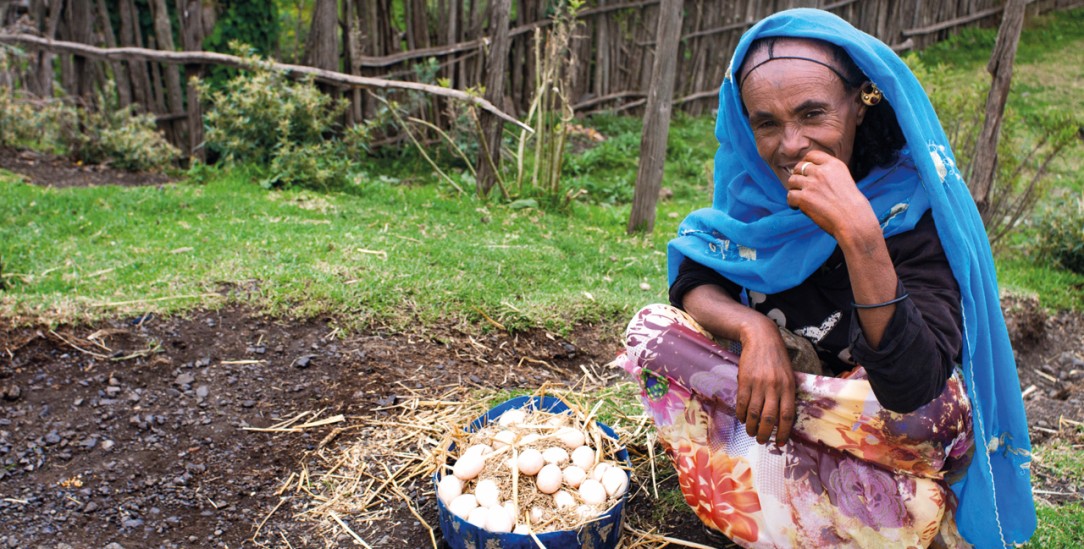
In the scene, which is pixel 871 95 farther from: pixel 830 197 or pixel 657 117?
pixel 657 117

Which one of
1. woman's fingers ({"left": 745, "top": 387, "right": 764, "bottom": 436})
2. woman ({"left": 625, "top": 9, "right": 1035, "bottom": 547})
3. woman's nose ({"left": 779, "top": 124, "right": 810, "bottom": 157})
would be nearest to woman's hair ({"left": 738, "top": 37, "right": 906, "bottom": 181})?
woman ({"left": 625, "top": 9, "right": 1035, "bottom": 547})

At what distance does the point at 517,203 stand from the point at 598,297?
198 centimetres

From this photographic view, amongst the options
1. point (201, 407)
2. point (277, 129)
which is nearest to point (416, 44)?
point (277, 129)

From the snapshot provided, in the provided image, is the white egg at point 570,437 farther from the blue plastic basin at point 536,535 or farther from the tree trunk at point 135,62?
the tree trunk at point 135,62

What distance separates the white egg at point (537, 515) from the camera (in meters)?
2.35

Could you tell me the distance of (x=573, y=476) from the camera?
245 centimetres

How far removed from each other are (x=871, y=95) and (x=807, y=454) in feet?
3.02

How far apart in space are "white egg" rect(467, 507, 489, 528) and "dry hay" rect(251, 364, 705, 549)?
5.5 inches

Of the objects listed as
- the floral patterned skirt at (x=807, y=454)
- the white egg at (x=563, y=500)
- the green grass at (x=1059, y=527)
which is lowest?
the green grass at (x=1059, y=527)

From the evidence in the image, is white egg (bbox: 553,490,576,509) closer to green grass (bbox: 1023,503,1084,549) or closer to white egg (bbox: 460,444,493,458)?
white egg (bbox: 460,444,493,458)

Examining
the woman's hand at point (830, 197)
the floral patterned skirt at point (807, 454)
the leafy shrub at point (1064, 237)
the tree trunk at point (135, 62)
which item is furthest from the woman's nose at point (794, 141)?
the tree trunk at point (135, 62)

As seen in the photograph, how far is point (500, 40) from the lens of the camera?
596 cm

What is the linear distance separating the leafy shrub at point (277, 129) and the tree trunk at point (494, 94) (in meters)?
1.11

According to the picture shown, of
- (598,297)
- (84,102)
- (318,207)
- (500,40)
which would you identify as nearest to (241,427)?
(598,297)
